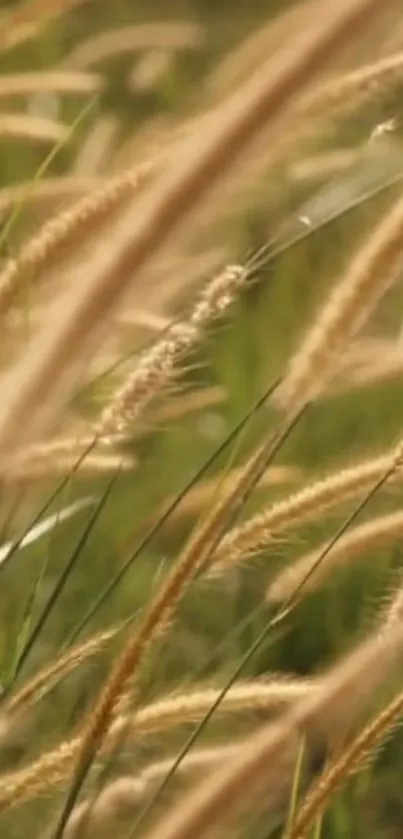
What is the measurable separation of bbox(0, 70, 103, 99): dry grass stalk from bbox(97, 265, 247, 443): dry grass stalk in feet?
0.68

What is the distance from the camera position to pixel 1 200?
0.58 meters

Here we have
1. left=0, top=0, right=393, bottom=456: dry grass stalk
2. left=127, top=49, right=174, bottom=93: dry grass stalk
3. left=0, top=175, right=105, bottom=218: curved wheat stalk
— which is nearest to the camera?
left=0, top=0, right=393, bottom=456: dry grass stalk

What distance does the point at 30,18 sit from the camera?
1.73ft

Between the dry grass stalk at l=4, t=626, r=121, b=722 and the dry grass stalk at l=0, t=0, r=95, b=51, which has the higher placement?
the dry grass stalk at l=0, t=0, r=95, b=51

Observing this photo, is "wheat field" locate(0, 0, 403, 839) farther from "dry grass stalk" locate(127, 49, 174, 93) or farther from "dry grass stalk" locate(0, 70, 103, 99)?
"dry grass stalk" locate(127, 49, 174, 93)

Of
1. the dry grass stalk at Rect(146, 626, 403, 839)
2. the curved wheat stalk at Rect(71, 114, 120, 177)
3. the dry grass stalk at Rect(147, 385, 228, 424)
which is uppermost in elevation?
the curved wheat stalk at Rect(71, 114, 120, 177)

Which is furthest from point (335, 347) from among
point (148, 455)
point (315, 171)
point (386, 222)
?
point (148, 455)

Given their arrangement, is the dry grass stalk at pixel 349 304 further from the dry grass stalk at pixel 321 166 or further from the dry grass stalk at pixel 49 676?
the dry grass stalk at pixel 321 166

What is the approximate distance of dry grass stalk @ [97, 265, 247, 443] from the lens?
375 mm

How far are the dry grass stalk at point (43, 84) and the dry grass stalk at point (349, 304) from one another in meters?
0.22

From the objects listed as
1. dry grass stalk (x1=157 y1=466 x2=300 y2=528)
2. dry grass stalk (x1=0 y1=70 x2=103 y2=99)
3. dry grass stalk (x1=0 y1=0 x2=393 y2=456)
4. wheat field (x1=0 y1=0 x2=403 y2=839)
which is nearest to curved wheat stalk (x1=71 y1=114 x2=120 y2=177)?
wheat field (x1=0 y1=0 x2=403 y2=839)

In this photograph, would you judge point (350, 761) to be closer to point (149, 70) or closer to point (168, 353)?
point (168, 353)

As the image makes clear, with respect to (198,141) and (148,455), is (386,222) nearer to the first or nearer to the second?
(198,141)

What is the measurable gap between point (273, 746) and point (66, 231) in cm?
19
